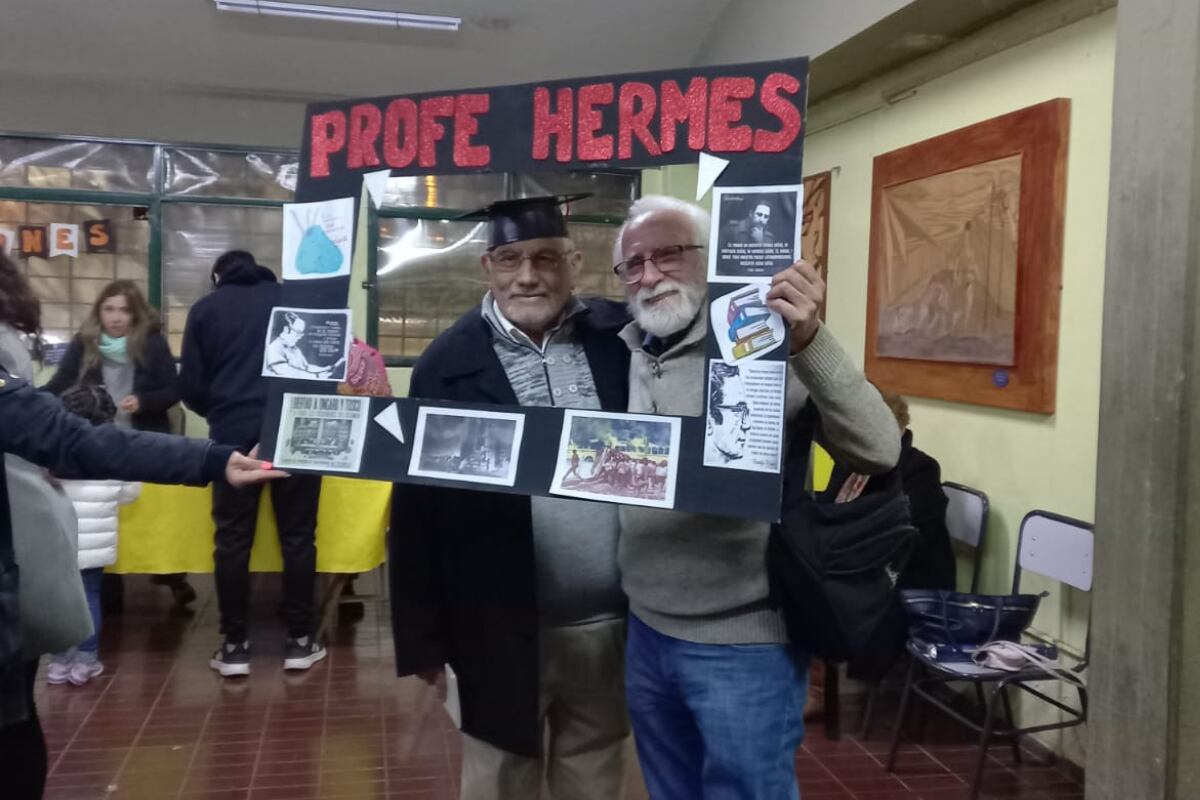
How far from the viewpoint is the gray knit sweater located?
1412 millimetres

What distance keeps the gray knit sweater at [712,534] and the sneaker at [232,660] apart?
2559mm

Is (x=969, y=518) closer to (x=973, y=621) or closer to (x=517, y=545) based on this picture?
(x=973, y=621)

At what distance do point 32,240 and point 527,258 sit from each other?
17.3 feet

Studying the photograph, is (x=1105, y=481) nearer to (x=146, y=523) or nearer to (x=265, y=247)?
(x=146, y=523)

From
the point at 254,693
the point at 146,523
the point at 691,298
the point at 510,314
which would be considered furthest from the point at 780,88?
the point at 146,523

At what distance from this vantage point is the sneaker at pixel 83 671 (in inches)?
137

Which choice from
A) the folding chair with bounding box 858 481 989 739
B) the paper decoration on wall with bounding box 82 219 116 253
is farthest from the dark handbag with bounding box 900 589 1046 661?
the paper decoration on wall with bounding box 82 219 116 253

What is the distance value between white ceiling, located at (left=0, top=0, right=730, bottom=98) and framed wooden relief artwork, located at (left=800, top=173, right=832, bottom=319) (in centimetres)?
129

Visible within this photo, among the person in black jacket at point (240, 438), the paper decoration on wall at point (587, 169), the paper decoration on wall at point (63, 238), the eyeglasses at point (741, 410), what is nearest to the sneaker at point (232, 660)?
the person in black jacket at point (240, 438)

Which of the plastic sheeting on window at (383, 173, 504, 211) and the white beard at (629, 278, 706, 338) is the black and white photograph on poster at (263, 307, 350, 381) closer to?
the white beard at (629, 278, 706, 338)

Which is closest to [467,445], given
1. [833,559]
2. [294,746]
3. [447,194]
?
[833,559]

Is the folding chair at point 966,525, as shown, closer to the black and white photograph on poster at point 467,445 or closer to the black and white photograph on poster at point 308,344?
the black and white photograph on poster at point 467,445

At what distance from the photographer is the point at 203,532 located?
152 inches

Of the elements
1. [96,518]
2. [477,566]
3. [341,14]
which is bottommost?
Answer: [96,518]
